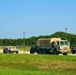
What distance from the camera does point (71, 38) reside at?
360 ft

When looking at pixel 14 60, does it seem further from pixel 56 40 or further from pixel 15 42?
pixel 15 42

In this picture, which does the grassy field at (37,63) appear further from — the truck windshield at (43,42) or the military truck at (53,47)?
the truck windshield at (43,42)

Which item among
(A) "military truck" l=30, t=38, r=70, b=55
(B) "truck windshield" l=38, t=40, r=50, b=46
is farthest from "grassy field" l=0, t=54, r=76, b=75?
(B) "truck windshield" l=38, t=40, r=50, b=46

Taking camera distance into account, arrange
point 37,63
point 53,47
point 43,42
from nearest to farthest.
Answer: point 37,63, point 53,47, point 43,42

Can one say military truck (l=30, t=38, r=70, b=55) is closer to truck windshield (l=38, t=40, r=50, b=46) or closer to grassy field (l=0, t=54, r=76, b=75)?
truck windshield (l=38, t=40, r=50, b=46)

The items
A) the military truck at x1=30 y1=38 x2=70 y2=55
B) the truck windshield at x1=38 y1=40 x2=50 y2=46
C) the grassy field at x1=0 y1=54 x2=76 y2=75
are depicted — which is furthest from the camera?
the truck windshield at x1=38 y1=40 x2=50 y2=46

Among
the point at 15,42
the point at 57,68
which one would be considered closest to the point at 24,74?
the point at 57,68

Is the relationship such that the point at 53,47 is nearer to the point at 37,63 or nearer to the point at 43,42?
the point at 43,42

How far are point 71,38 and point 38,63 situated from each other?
72528 millimetres

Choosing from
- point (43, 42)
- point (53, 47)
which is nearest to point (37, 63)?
point (53, 47)

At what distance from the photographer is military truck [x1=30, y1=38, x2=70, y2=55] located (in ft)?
195

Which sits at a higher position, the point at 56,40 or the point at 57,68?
the point at 56,40

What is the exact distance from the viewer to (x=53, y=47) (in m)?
61.1

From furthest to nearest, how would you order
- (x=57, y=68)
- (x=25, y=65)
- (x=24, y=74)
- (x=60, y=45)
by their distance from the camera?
1. (x=60, y=45)
2. (x=25, y=65)
3. (x=57, y=68)
4. (x=24, y=74)
